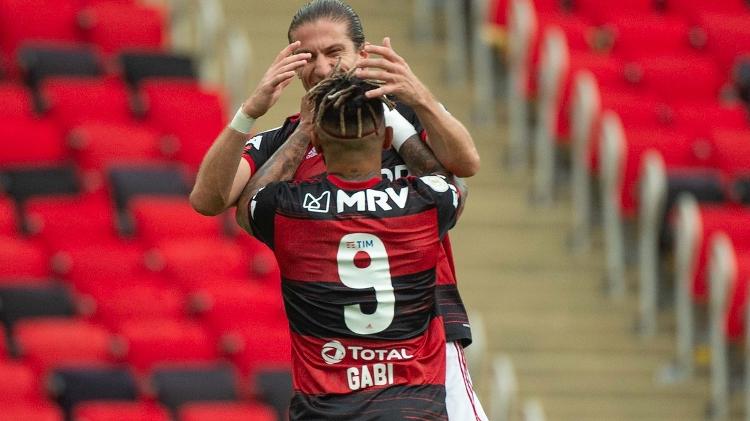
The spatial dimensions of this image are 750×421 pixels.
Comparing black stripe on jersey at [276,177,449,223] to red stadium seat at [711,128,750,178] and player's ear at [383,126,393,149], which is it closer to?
player's ear at [383,126,393,149]

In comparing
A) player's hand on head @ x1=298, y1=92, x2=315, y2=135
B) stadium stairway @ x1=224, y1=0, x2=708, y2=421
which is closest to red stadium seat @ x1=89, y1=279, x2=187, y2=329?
stadium stairway @ x1=224, y1=0, x2=708, y2=421

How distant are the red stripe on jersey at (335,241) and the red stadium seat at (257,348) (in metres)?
4.09

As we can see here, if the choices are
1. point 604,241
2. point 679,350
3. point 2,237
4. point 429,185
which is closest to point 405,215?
point 429,185

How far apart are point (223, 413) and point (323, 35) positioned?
11.8 ft

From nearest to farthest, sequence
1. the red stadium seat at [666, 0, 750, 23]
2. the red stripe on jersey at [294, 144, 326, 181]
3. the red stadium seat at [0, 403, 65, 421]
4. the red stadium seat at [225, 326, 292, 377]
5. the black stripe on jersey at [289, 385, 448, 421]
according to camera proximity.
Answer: the black stripe on jersey at [289, 385, 448, 421], the red stripe on jersey at [294, 144, 326, 181], the red stadium seat at [0, 403, 65, 421], the red stadium seat at [225, 326, 292, 377], the red stadium seat at [666, 0, 750, 23]

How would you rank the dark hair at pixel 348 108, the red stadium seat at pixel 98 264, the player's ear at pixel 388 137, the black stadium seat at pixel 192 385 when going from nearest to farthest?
the dark hair at pixel 348 108 → the player's ear at pixel 388 137 → the black stadium seat at pixel 192 385 → the red stadium seat at pixel 98 264

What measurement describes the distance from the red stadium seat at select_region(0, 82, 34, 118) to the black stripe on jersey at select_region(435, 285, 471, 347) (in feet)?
17.7

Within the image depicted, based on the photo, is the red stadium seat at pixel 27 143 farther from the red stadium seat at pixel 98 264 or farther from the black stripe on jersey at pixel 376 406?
the black stripe on jersey at pixel 376 406

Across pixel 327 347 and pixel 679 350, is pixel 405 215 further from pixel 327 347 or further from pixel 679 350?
pixel 679 350

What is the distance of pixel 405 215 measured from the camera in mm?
4090

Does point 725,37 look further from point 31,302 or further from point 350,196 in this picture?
point 350,196

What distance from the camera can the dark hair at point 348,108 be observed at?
3.95 metres

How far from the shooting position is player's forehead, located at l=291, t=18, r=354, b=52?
4.24m

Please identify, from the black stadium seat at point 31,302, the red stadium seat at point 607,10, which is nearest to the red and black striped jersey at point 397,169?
the black stadium seat at point 31,302
